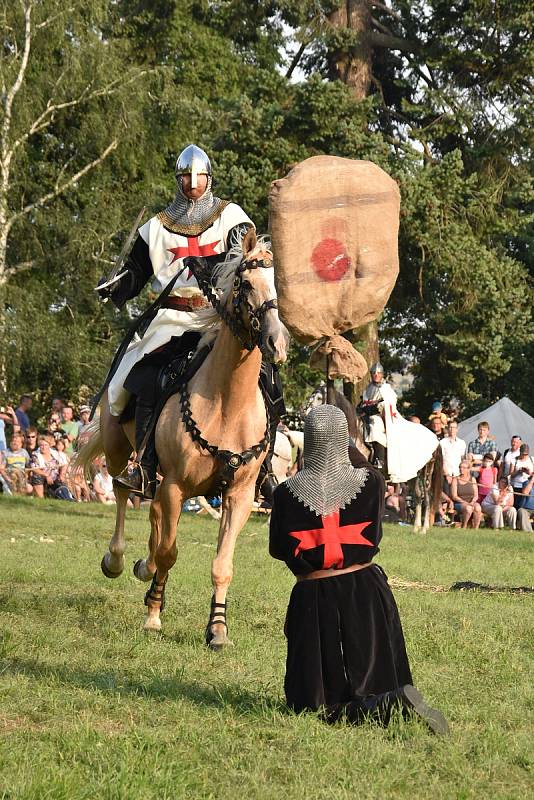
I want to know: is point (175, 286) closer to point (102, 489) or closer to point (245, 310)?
point (245, 310)

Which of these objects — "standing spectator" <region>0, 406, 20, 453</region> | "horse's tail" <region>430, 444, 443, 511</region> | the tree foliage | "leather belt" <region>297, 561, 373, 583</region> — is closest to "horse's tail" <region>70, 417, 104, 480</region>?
"leather belt" <region>297, 561, 373, 583</region>

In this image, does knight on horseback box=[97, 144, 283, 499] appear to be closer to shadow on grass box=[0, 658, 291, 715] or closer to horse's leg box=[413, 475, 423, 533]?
shadow on grass box=[0, 658, 291, 715]

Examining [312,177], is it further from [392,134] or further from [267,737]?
[392,134]

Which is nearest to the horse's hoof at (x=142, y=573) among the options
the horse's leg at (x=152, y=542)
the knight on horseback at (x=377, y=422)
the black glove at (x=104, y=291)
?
the horse's leg at (x=152, y=542)

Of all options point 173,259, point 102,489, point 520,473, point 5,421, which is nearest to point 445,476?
point 520,473

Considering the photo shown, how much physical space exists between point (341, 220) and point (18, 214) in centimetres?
2517

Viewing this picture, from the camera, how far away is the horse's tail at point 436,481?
18.5 meters

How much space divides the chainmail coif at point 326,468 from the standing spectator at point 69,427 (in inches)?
583

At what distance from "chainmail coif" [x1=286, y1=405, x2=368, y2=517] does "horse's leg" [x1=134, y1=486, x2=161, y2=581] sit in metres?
2.59

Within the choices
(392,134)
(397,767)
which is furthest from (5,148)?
(397,767)

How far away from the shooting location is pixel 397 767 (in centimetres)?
440

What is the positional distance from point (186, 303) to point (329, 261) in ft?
8.48

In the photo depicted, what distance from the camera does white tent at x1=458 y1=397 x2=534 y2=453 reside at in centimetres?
2498

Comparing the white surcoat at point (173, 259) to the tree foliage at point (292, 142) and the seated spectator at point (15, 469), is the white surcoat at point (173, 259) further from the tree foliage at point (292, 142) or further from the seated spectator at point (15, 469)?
the tree foliage at point (292, 142)
